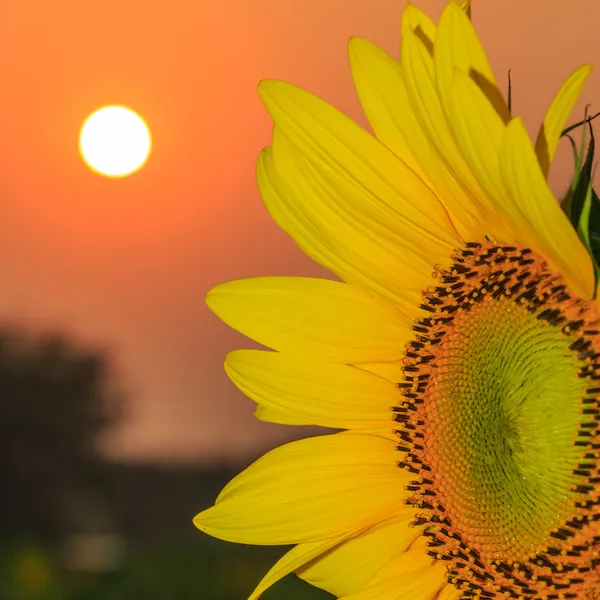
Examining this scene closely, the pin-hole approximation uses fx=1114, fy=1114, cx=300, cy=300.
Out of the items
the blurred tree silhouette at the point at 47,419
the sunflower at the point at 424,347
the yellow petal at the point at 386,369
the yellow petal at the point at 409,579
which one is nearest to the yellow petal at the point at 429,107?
the sunflower at the point at 424,347

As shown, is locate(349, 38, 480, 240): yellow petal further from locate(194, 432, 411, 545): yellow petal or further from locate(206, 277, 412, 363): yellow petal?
locate(194, 432, 411, 545): yellow petal

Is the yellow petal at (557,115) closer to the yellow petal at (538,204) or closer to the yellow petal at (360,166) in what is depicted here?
the yellow petal at (538,204)

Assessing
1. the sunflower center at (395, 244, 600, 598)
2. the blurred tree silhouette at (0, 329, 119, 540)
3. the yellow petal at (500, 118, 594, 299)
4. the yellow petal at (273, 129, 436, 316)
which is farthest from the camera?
the blurred tree silhouette at (0, 329, 119, 540)

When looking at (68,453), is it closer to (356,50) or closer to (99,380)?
(99,380)

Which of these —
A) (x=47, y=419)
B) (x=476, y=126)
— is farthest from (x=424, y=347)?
(x=47, y=419)

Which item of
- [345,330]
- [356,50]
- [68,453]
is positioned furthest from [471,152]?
[68,453]

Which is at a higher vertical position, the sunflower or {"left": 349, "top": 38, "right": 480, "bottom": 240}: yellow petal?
{"left": 349, "top": 38, "right": 480, "bottom": 240}: yellow petal

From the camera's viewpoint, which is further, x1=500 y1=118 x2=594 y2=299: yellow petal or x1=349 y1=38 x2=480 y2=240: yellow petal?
x1=349 y1=38 x2=480 y2=240: yellow petal

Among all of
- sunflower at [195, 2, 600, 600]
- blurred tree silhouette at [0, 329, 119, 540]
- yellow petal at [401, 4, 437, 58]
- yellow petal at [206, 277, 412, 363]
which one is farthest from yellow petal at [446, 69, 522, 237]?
blurred tree silhouette at [0, 329, 119, 540]
